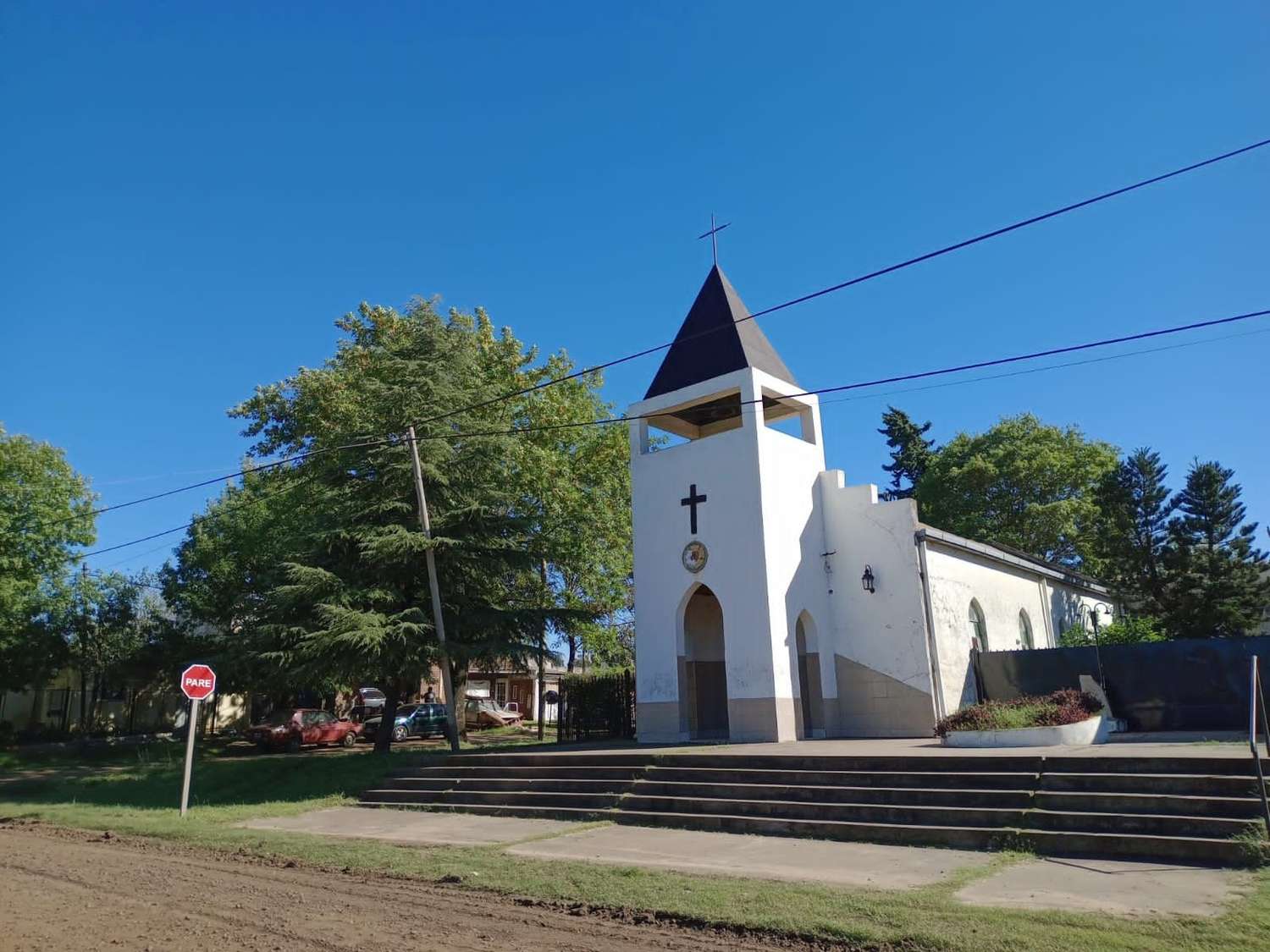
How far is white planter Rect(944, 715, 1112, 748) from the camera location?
13414mm

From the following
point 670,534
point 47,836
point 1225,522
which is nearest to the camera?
point 47,836

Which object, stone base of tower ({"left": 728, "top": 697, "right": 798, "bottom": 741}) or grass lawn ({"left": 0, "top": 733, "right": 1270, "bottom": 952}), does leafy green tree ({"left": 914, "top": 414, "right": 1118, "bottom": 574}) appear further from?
grass lawn ({"left": 0, "top": 733, "right": 1270, "bottom": 952})

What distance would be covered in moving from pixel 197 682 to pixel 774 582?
1157 cm

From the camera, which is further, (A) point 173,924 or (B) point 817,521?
(B) point 817,521

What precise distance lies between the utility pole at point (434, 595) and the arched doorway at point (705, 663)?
569 cm

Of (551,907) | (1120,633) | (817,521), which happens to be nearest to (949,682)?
(817,521)

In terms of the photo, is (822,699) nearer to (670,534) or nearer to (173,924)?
(670,534)

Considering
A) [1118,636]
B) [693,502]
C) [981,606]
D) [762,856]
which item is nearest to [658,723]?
[693,502]

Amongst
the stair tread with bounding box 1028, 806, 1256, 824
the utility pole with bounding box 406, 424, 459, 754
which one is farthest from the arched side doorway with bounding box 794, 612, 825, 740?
the stair tread with bounding box 1028, 806, 1256, 824

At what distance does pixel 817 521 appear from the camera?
1972 cm

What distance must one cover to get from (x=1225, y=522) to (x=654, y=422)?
2558 centimetres

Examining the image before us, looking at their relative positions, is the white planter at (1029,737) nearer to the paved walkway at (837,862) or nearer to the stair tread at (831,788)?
the stair tread at (831,788)

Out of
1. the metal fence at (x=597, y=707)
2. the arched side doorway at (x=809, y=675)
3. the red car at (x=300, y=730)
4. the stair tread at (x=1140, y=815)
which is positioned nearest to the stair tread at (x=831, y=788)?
the stair tread at (x=1140, y=815)

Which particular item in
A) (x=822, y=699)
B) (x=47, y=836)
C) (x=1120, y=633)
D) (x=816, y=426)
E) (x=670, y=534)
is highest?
(x=816, y=426)
